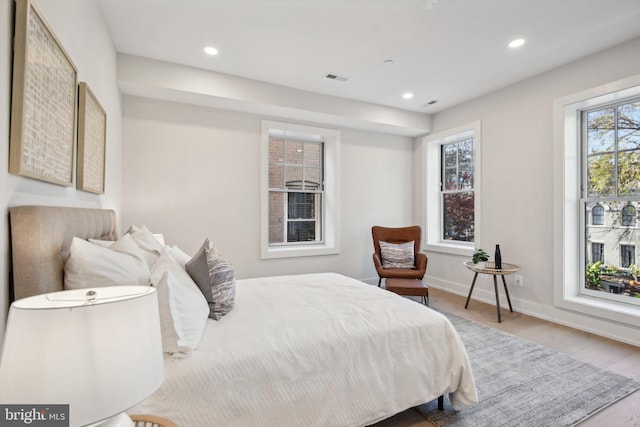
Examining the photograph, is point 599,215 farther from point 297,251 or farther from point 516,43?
point 297,251

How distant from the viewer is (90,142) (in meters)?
1.87

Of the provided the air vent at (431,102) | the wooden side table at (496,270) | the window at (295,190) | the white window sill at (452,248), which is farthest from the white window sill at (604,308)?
the window at (295,190)

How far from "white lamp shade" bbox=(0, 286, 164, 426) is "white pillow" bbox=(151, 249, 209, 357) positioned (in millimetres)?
661

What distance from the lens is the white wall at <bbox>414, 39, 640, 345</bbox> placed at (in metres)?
2.89

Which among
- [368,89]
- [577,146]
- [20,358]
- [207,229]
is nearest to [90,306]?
[20,358]

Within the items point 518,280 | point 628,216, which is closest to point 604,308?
point 518,280

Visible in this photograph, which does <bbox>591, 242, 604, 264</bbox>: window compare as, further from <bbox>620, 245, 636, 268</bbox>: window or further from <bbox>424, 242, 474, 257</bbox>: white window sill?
<bbox>424, 242, 474, 257</bbox>: white window sill

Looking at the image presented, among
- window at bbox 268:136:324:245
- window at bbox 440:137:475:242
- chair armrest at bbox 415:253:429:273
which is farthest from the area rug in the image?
window at bbox 268:136:324:245

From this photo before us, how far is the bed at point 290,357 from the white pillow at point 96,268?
50 millimetres

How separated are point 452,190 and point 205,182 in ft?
11.8

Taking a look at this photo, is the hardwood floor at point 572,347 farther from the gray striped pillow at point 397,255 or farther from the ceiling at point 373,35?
the ceiling at point 373,35

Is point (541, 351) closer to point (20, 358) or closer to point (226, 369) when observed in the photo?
point (226, 369)

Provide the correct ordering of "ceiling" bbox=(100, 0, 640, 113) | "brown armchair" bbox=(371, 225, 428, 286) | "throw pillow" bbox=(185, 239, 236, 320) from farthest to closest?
"brown armchair" bbox=(371, 225, 428, 286) < "ceiling" bbox=(100, 0, 640, 113) < "throw pillow" bbox=(185, 239, 236, 320)

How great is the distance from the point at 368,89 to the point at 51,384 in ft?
12.7
